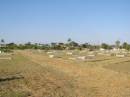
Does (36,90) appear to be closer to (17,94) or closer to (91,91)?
(17,94)

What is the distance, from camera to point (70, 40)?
183000 millimetres

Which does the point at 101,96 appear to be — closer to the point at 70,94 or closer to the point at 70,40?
the point at 70,94

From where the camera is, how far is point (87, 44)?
600ft

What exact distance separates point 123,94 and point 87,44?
168016 millimetres

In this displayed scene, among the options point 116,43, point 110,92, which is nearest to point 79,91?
point 110,92

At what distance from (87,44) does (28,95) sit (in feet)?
555

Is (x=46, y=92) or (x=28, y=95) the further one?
(x=46, y=92)

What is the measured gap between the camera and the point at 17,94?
14.7 meters

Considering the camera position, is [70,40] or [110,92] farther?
[70,40]

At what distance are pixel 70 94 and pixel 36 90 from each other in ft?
7.73

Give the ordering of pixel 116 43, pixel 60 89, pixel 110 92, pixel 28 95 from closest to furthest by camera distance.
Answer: pixel 28 95
pixel 110 92
pixel 60 89
pixel 116 43

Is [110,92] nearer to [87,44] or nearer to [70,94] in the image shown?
[70,94]

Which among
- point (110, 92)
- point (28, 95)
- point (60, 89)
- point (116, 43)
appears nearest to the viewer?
point (28, 95)

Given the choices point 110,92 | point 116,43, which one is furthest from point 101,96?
point 116,43
